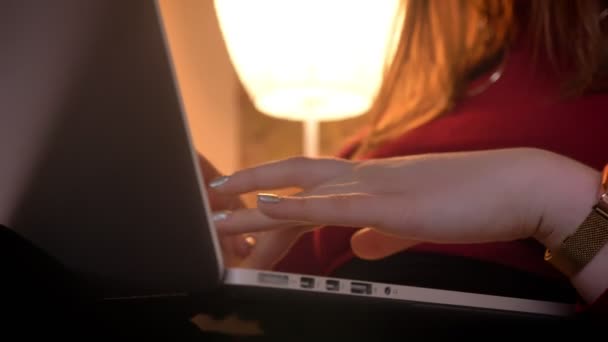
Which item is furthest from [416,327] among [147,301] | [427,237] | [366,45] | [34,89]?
[366,45]

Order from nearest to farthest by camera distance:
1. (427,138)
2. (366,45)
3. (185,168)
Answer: (185,168) < (427,138) < (366,45)

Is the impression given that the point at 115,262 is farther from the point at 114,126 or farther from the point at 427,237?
the point at 427,237

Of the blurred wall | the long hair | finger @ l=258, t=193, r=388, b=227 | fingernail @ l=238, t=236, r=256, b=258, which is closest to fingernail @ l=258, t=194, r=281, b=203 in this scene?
finger @ l=258, t=193, r=388, b=227

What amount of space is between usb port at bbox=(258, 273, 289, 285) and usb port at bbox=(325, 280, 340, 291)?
25mm

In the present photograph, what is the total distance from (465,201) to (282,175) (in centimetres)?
14

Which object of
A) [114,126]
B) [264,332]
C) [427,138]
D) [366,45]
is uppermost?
[366,45]

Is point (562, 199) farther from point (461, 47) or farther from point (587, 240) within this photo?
point (461, 47)

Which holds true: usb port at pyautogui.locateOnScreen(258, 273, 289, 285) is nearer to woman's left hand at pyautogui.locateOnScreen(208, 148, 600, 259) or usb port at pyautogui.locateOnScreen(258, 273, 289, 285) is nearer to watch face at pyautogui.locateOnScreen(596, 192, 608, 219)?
woman's left hand at pyautogui.locateOnScreen(208, 148, 600, 259)

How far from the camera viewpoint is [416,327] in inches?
14.7

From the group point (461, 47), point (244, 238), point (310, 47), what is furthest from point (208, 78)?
point (244, 238)

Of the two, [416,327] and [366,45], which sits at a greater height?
[366,45]

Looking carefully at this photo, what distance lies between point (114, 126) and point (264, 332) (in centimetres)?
16

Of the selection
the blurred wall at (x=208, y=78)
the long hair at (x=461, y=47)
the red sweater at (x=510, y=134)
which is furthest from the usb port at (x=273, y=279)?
the blurred wall at (x=208, y=78)

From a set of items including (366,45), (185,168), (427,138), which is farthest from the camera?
(366,45)
